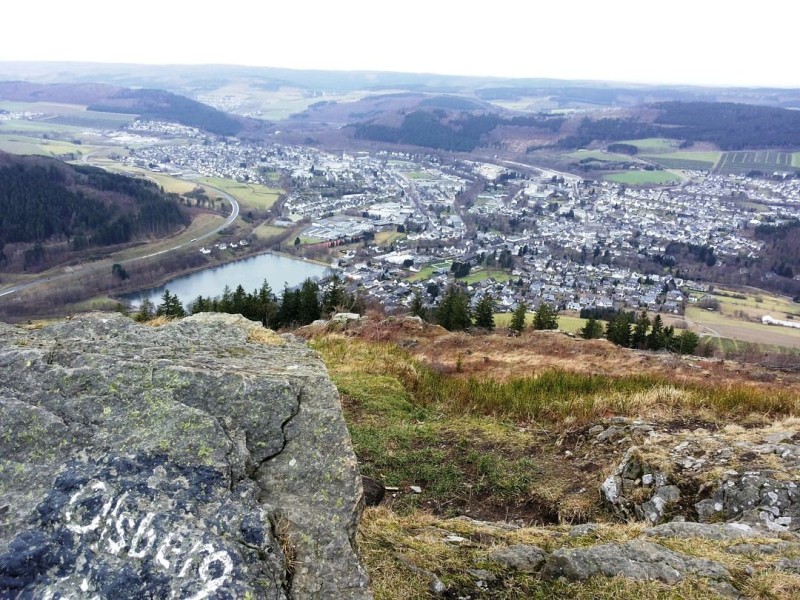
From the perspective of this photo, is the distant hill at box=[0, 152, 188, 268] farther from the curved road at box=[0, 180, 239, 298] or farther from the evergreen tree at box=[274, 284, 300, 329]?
the evergreen tree at box=[274, 284, 300, 329]

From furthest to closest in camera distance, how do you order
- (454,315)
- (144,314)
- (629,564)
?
(454,315)
(144,314)
(629,564)

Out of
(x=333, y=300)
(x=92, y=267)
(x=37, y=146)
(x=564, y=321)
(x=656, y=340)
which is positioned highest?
(x=37, y=146)

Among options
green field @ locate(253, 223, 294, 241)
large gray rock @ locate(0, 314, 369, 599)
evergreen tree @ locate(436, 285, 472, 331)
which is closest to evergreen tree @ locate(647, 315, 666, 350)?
evergreen tree @ locate(436, 285, 472, 331)

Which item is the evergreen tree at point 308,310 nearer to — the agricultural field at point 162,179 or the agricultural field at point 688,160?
the agricultural field at point 162,179

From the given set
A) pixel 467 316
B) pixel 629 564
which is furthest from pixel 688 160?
pixel 629 564

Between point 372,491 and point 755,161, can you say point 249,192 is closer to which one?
point 372,491

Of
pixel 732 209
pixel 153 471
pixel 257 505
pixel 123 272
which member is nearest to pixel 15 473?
pixel 153 471
